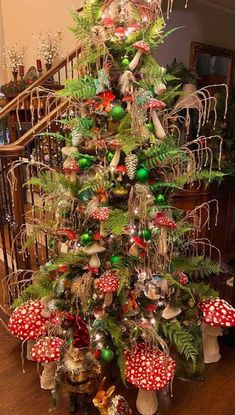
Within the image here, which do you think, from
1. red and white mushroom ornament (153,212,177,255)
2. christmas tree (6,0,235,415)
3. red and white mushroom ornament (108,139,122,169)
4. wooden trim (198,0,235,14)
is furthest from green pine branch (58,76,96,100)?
wooden trim (198,0,235,14)

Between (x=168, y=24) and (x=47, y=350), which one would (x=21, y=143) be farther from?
(x=168, y=24)

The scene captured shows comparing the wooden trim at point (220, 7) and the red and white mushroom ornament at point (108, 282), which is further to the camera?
the wooden trim at point (220, 7)

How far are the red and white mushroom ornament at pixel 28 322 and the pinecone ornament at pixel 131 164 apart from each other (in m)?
0.90

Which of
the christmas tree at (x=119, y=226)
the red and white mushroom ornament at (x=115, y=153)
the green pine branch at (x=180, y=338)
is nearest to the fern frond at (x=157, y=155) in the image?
the christmas tree at (x=119, y=226)

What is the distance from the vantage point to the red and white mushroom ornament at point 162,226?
1.47 meters

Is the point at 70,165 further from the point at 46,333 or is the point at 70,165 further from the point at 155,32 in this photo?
the point at 46,333

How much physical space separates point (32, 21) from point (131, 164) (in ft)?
15.3

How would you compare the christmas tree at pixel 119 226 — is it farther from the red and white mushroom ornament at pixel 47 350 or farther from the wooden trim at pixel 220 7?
the wooden trim at pixel 220 7

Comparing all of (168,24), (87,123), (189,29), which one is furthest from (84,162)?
(189,29)

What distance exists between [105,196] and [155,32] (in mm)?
758

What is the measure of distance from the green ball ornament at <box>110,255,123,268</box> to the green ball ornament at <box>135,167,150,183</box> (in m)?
0.37

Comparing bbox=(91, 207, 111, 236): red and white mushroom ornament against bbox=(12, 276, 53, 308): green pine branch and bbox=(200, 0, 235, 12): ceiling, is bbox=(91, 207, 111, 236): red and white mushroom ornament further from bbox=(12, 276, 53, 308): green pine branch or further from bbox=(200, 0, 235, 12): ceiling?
bbox=(200, 0, 235, 12): ceiling

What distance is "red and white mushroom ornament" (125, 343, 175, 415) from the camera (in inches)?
56.1

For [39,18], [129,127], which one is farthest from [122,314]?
[39,18]
